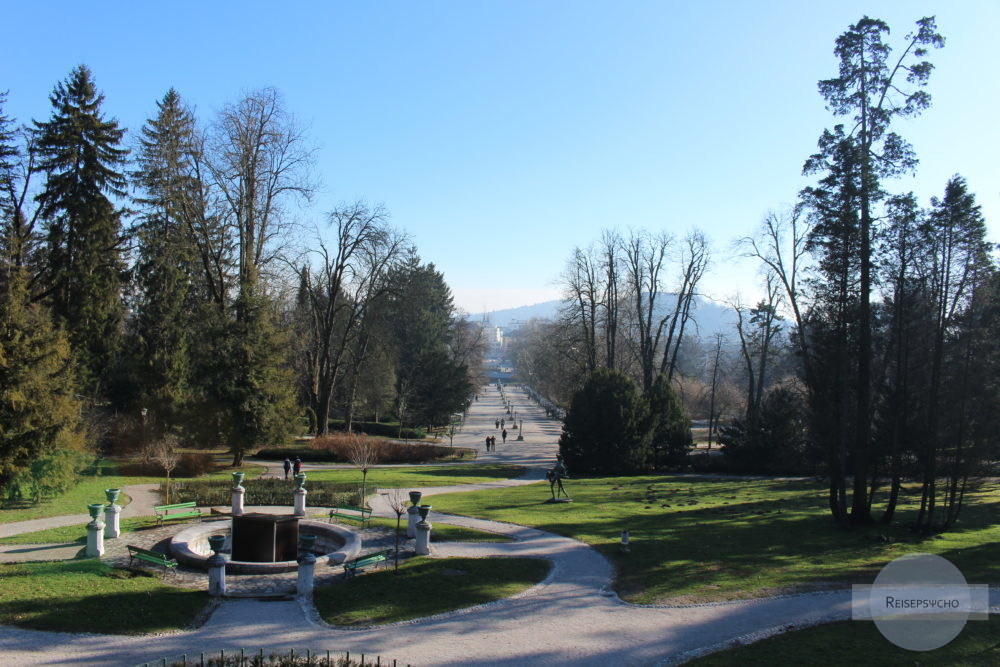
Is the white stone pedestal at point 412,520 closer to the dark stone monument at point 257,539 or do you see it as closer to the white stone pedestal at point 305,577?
the dark stone monument at point 257,539

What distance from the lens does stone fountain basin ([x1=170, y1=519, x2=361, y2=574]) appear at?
47.0ft

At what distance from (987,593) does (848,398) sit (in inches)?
336

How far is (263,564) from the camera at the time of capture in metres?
14.2

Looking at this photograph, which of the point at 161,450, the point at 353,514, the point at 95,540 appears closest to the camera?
the point at 95,540

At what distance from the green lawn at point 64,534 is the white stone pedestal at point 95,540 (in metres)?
1.14

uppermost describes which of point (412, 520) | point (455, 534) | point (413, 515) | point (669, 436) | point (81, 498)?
point (669, 436)

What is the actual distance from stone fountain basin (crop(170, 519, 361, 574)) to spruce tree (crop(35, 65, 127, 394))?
19664 mm

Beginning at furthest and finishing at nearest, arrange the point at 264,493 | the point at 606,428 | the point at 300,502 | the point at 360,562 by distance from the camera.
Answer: the point at 606,428
the point at 264,493
the point at 300,502
the point at 360,562

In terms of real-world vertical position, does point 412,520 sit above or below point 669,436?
below

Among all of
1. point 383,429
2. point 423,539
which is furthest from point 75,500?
point 383,429

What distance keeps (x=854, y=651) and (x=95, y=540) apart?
15811 mm

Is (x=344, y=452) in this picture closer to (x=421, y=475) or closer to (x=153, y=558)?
(x=421, y=475)

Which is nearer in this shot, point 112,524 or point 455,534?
point 112,524

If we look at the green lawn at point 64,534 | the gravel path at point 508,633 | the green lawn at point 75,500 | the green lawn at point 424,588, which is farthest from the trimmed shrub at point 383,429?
the gravel path at point 508,633
